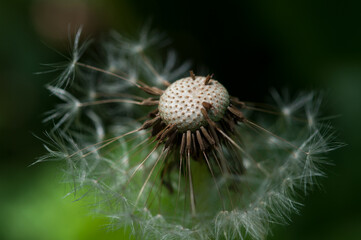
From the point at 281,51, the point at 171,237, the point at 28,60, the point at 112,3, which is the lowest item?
the point at 171,237

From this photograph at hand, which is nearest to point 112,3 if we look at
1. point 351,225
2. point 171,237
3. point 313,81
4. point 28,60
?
point 28,60

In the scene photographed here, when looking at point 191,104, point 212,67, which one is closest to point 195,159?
point 191,104

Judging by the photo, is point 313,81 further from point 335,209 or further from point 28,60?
point 28,60

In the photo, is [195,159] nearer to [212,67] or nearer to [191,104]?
[191,104]

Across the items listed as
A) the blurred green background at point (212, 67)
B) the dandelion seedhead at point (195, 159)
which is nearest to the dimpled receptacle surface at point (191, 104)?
the dandelion seedhead at point (195, 159)

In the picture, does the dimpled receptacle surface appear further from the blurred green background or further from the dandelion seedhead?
the blurred green background

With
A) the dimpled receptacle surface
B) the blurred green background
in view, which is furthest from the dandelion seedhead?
the blurred green background
